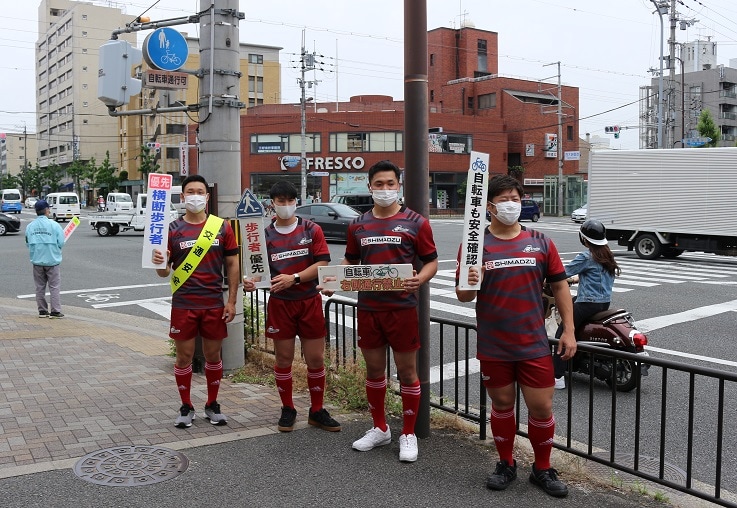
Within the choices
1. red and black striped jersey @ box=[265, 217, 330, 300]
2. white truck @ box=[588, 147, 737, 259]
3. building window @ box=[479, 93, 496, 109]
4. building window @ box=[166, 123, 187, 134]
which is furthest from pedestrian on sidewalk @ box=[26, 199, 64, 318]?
building window @ box=[166, 123, 187, 134]

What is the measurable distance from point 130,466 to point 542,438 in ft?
8.81

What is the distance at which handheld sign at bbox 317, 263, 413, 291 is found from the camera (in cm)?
469

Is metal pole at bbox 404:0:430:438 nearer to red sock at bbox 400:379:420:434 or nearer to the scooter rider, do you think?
red sock at bbox 400:379:420:434

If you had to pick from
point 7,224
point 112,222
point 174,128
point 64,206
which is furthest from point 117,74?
point 174,128

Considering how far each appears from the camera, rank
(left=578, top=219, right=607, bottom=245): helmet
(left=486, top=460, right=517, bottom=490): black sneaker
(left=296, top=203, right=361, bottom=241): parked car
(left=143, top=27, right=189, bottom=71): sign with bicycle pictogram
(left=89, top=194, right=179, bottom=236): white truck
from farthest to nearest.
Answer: (left=89, top=194, right=179, bottom=236): white truck → (left=296, top=203, right=361, bottom=241): parked car → (left=143, top=27, right=189, bottom=71): sign with bicycle pictogram → (left=578, top=219, right=607, bottom=245): helmet → (left=486, top=460, right=517, bottom=490): black sneaker

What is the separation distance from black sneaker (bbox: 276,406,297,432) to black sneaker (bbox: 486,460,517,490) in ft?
5.48

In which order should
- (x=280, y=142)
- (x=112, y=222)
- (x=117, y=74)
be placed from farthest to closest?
(x=280, y=142) → (x=112, y=222) → (x=117, y=74)

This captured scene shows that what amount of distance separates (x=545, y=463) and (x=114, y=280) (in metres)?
14.2

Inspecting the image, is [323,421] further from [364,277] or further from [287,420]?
[364,277]

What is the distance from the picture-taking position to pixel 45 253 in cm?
1127

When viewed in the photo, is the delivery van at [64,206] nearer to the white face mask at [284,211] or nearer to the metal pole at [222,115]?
the metal pole at [222,115]

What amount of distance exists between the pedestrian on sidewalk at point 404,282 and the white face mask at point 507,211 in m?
0.67

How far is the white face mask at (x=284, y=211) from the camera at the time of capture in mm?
5414

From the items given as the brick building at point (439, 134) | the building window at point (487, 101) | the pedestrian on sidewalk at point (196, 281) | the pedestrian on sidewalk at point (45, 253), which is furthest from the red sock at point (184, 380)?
the building window at point (487, 101)
